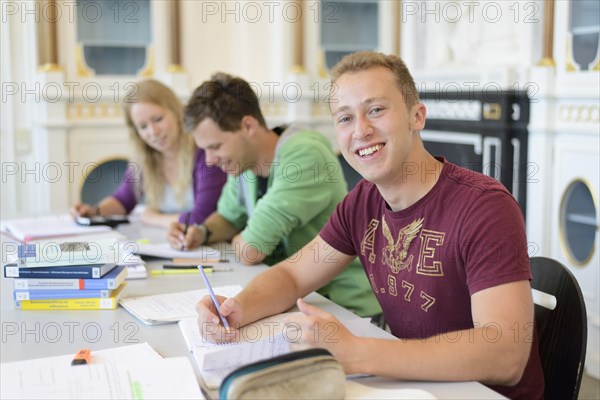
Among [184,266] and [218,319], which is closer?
[218,319]

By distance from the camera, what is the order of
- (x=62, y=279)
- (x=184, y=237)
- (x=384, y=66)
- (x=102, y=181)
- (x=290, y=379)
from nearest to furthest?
(x=290, y=379) < (x=384, y=66) < (x=62, y=279) < (x=184, y=237) < (x=102, y=181)

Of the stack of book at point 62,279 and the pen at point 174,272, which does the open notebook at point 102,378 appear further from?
the pen at point 174,272

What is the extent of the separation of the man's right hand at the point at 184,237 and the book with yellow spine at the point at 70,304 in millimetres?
617

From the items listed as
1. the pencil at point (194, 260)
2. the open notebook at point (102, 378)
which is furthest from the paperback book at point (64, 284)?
the pencil at point (194, 260)

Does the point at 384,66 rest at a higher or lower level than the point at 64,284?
higher

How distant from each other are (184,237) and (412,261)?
104 centimetres

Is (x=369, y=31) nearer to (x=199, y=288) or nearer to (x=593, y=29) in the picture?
(x=593, y=29)

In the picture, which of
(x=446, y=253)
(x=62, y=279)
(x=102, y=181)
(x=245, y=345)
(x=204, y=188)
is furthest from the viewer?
(x=102, y=181)

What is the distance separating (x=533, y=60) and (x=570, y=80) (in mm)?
295

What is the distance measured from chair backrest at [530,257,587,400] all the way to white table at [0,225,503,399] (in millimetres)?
346

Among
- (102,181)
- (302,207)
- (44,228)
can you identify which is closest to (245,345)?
(302,207)

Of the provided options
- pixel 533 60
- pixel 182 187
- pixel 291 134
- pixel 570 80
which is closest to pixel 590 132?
pixel 570 80

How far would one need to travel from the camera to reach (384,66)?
4.91ft

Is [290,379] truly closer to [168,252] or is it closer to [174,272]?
[174,272]
